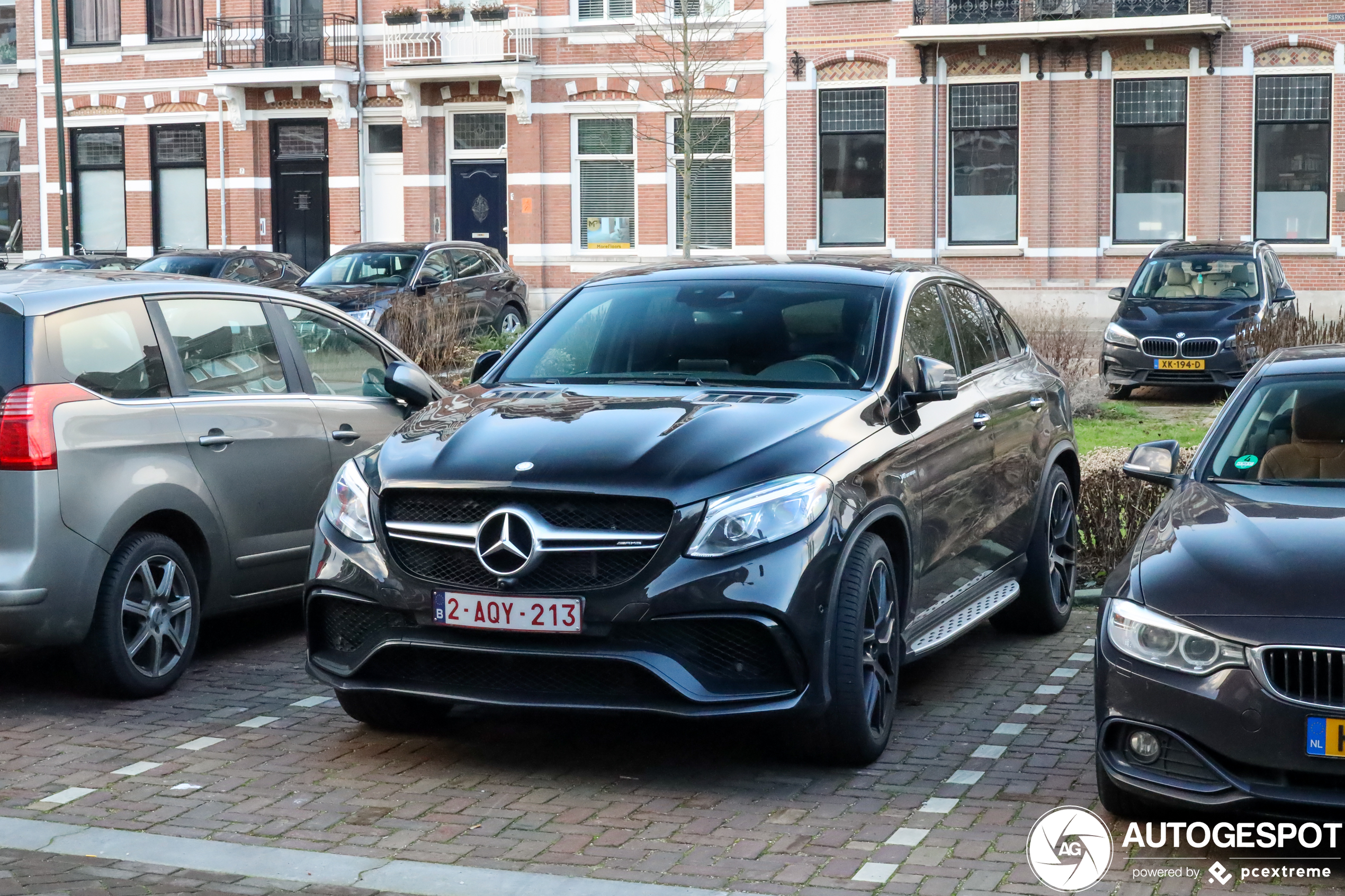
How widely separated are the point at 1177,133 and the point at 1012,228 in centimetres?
321

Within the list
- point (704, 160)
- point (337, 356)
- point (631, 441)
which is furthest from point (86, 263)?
point (631, 441)

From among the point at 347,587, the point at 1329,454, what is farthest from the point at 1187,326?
the point at 347,587

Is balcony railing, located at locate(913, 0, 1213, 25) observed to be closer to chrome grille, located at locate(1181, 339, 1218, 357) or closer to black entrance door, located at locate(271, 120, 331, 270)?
chrome grille, located at locate(1181, 339, 1218, 357)

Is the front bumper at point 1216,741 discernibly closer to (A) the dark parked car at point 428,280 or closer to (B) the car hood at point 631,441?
(B) the car hood at point 631,441

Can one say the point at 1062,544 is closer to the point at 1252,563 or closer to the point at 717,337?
the point at 717,337

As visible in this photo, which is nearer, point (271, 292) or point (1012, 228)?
point (271, 292)

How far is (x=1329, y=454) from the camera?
580 cm

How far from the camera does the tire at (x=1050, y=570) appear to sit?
787 cm

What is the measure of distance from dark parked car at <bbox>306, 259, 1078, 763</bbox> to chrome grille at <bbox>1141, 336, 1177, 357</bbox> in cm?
1218

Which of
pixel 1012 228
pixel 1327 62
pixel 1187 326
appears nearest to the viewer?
pixel 1187 326

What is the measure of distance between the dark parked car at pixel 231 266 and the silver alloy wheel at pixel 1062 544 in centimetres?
1592

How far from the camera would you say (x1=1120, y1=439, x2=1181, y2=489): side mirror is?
603 cm

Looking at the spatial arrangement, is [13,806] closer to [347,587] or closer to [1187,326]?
[347,587]

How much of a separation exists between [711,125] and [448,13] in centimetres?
554
